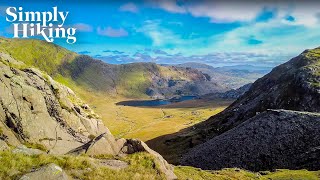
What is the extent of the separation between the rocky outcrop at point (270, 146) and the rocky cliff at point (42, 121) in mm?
33572

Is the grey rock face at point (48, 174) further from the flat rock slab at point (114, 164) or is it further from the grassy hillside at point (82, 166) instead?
the flat rock slab at point (114, 164)

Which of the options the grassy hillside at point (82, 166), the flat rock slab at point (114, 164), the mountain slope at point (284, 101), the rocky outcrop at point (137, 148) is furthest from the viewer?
the mountain slope at point (284, 101)

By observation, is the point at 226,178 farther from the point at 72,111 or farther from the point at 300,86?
the point at 300,86

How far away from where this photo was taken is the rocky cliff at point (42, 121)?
39531 millimetres

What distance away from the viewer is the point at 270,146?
7225 cm

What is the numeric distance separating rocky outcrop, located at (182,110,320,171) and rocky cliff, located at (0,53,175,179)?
33572 millimetres

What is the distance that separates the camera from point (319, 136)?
225 feet

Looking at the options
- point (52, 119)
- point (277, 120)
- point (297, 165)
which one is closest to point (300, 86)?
point (277, 120)

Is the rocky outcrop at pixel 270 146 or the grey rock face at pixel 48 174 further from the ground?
the grey rock face at pixel 48 174

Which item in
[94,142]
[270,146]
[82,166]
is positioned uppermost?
[94,142]

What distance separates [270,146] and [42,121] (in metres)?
51.6

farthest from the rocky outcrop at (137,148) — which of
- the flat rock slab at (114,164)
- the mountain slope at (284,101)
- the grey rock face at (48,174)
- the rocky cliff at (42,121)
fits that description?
the mountain slope at (284,101)

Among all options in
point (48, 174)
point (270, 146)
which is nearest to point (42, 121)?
point (48, 174)

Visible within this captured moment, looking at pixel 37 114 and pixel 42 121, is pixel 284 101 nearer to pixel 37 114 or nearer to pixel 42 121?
pixel 42 121
